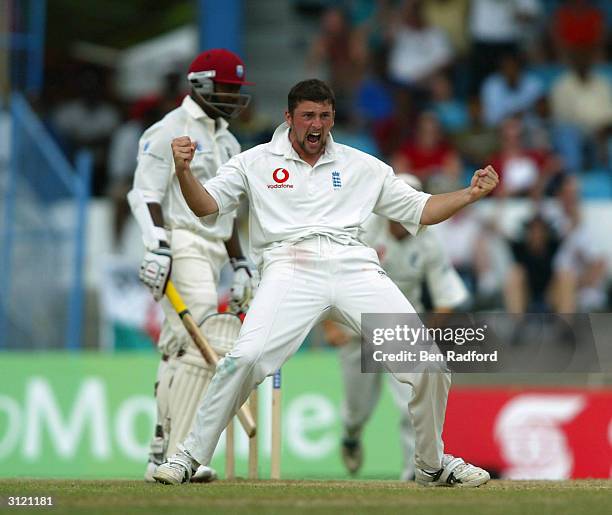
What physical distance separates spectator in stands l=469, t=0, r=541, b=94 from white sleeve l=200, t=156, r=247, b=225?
9.76 metres

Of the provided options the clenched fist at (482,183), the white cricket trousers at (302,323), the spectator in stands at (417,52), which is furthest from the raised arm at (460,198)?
the spectator in stands at (417,52)

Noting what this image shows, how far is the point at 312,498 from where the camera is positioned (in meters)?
7.19

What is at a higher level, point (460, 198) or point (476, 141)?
point (476, 141)

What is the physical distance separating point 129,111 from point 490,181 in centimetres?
1103

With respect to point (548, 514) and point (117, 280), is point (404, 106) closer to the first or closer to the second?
point (117, 280)

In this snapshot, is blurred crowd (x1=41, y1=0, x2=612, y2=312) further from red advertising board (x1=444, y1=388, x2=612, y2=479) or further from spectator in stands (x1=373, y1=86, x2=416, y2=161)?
red advertising board (x1=444, y1=388, x2=612, y2=479)

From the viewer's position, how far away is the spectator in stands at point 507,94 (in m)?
16.6

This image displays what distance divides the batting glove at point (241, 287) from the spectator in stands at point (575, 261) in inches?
222

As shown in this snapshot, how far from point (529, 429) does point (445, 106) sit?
528cm

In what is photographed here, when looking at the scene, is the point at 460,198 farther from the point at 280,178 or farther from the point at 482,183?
the point at 280,178

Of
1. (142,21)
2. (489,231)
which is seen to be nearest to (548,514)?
(489,231)


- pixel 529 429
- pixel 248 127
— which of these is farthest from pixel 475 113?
pixel 529 429

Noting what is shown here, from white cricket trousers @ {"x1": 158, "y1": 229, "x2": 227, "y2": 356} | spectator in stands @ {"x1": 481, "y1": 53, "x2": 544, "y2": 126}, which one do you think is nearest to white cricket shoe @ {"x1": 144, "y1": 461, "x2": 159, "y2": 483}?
white cricket trousers @ {"x1": 158, "y1": 229, "x2": 227, "y2": 356}

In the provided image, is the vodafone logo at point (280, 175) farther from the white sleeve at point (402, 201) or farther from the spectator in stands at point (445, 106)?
the spectator in stands at point (445, 106)
